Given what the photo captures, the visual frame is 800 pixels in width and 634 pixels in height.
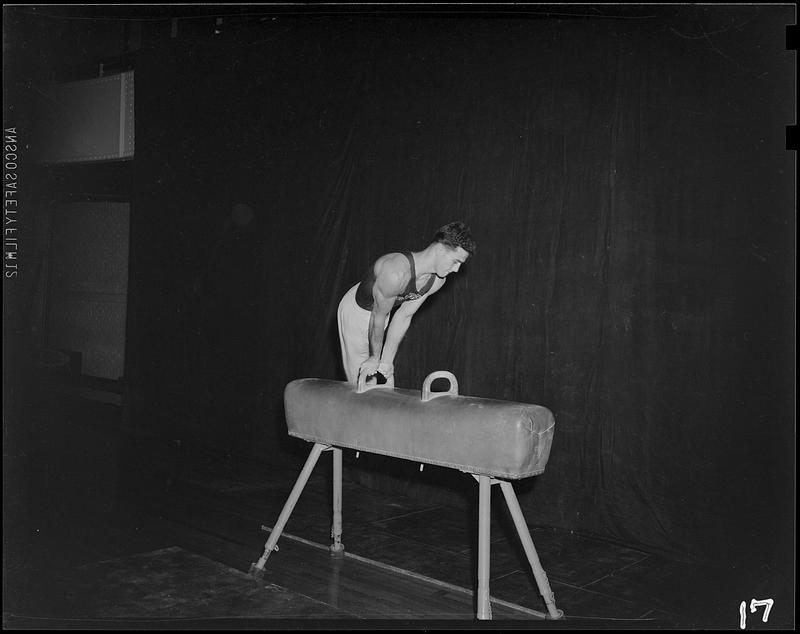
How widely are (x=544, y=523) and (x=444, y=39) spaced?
330 centimetres

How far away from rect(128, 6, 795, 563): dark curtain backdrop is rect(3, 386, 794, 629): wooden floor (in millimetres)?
389

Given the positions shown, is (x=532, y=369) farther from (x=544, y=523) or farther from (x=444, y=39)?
(x=444, y=39)

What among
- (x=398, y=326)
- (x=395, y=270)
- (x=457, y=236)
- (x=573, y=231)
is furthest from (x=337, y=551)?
(x=573, y=231)

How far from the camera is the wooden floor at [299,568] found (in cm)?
315

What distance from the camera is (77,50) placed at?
360 inches

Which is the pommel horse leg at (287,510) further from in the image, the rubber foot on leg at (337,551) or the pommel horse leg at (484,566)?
the pommel horse leg at (484,566)

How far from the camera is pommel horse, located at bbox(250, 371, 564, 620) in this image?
9.30ft

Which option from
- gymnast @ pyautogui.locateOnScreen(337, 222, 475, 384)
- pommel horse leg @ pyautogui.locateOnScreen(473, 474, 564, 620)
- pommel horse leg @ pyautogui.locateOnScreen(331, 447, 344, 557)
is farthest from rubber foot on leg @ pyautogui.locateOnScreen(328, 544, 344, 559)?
pommel horse leg @ pyautogui.locateOnScreen(473, 474, 564, 620)

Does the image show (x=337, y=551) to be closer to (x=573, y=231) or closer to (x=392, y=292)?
(x=392, y=292)

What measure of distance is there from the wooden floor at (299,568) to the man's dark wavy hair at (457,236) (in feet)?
5.24

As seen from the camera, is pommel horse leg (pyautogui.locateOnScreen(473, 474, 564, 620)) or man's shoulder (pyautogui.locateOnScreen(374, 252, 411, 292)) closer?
pommel horse leg (pyautogui.locateOnScreen(473, 474, 564, 620))

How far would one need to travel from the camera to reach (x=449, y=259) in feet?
11.3

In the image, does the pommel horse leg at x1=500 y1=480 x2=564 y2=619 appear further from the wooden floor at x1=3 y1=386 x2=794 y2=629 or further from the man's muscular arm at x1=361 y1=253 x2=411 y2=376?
the man's muscular arm at x1=361 y1=253 x2=411 y2=376

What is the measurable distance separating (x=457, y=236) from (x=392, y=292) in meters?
0.41
